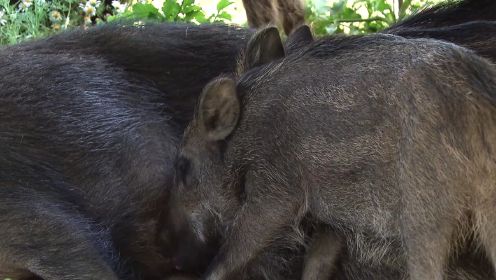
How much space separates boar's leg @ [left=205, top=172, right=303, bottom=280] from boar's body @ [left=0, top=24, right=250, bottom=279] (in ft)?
1.32

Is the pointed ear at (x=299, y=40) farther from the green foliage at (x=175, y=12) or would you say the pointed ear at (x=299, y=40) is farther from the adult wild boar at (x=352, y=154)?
the green foliage at (x=175, y=12)

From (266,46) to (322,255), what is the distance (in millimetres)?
773

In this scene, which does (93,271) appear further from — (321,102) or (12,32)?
(12,32)

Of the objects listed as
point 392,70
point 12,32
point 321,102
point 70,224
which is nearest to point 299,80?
point 321,102

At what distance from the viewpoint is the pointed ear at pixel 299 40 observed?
10.8ft

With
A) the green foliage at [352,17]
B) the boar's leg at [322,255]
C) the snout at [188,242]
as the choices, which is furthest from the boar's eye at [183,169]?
the green foliage at [352,17]

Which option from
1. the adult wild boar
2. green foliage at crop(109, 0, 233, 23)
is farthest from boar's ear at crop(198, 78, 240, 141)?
green foliage at crop(109, 0, 233, 23)

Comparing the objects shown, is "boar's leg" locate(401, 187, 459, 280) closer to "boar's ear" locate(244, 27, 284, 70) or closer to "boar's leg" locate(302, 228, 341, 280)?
"boar's leg" locate(302, 228, 341, 280)

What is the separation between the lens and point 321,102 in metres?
2.94

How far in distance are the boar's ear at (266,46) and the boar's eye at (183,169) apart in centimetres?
42

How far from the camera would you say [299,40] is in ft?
10.9

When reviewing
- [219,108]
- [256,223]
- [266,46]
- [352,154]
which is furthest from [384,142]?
[266,46]

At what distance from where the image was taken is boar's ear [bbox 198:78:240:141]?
10.3ft

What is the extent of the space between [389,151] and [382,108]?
13 cm
